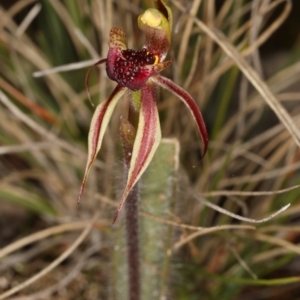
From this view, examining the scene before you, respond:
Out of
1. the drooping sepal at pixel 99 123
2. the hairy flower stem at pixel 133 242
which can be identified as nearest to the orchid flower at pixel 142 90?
the drooping sepal at pixel 99 123

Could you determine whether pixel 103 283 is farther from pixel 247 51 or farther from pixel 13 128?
pixel 247 51

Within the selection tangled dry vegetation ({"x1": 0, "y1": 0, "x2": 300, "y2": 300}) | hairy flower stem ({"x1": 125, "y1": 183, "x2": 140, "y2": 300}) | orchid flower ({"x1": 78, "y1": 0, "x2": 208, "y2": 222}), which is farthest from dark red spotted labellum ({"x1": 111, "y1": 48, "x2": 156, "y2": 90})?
tangled dry vegetation ({"x1": 0, "y1": 0, "x2": 300, "y2": 300})

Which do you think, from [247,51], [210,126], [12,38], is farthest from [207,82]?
[12,38]

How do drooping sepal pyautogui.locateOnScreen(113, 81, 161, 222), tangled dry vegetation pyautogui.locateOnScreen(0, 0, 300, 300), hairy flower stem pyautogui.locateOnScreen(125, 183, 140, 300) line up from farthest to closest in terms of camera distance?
tangled dry vegetation pyautogui.locateOnScreen(0, 0, 300, 300), hairy flower stem pyautogui.locateOnScreen(125, 183, 140, 300), drooping sepal pyautogui.locateOnScreen(113, 81, 161, 222)

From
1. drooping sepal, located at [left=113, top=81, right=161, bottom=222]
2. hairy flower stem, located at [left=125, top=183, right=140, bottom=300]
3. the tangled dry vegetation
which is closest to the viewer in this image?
drooping sepal, located at [left=113, top=81, right=161, bottom=222]

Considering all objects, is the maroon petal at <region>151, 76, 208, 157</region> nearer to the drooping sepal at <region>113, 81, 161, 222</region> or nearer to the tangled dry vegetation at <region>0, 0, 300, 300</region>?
the drooping sepal at <region>113, 81, 161, 222</region>

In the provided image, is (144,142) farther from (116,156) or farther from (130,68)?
(116,156)
